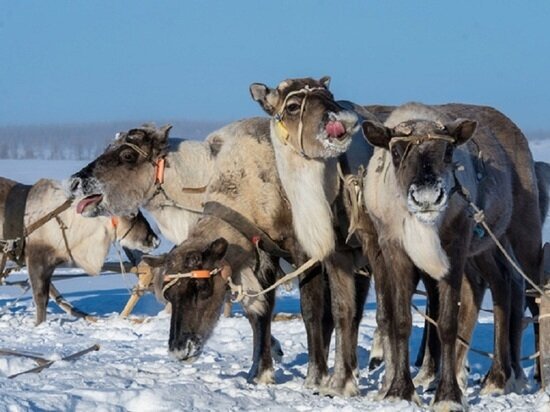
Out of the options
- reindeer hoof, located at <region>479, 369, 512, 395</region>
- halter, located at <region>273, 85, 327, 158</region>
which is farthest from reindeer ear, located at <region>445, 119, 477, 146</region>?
reindeer hoof, located at <region>479, 369, 512, 395</region>

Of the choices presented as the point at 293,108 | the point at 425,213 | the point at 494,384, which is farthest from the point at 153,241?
the point at 425,213

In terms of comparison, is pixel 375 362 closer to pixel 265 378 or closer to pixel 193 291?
pixel 265 378

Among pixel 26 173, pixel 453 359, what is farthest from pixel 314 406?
pixel 26 173

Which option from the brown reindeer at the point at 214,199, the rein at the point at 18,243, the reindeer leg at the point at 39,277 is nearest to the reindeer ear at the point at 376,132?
the brown reindeer at the point at 214,199

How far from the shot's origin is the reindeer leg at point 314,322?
846 centimetres

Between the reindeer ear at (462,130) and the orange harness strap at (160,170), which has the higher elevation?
the reindeer ear at (462,130)

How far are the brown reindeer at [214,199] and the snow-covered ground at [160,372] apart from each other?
0.39m

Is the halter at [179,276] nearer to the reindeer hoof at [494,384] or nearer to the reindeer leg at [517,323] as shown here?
the reindeer hoof at [494,384]

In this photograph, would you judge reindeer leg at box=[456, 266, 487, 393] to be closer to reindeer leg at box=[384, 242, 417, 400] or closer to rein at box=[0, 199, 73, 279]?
reindeer leg at box=[384, 242, 417, 400]

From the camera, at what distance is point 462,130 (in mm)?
7387

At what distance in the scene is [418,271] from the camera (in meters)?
8.15

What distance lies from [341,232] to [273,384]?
112cm

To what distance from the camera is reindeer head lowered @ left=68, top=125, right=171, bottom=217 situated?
9.23m

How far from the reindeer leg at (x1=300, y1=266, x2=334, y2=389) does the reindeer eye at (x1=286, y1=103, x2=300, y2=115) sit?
3.52 ft
